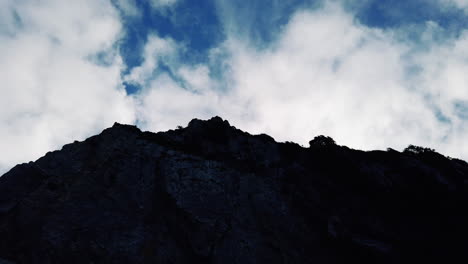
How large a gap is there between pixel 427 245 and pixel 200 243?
2610 centimetres

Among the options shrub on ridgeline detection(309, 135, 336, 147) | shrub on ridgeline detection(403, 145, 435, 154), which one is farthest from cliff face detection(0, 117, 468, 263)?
shrub on ridgeline detection(403, 145, 435, 154)

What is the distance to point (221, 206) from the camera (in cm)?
3031

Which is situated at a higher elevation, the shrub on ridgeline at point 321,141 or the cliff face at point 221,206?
the shrub on ridgeline at point 321,141

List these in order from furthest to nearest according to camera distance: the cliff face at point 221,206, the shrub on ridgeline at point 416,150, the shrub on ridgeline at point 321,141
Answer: the shrub on ridgeline at point 416,150 < the shrub on ridgeline at point 321,141 < the cliff face at point 221,206

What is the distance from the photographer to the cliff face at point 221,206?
26.3 meters

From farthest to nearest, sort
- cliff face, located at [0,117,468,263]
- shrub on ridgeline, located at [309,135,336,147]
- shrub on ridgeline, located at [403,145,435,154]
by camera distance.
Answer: shrub on ridgeline, located at [403,145,435,154] < shrub on ridgeline, located at [309,135,336,147] < cliff face, located at [0,117,468,263]

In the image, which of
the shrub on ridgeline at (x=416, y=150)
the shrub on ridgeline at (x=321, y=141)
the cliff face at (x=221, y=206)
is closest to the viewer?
the cliff face at (x=221, y=206)

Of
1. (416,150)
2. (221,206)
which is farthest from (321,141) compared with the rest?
(221,206)

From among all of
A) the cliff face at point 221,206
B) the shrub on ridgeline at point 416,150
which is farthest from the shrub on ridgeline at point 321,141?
the shrub on ridgeline at point 416,150

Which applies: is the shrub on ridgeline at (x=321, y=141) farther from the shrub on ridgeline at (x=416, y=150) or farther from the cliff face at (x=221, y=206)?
the shrub on ridgeline at (x=416, y=150)

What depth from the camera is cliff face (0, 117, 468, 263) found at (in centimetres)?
2634

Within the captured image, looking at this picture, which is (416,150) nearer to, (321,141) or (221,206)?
(321,141)

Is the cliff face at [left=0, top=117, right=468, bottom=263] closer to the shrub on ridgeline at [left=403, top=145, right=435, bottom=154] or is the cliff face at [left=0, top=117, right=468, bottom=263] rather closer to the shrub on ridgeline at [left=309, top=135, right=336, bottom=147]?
the shrub on ridgeline at [left=309, top=135, right=336, bottom=147]

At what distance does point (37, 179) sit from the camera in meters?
32.9
